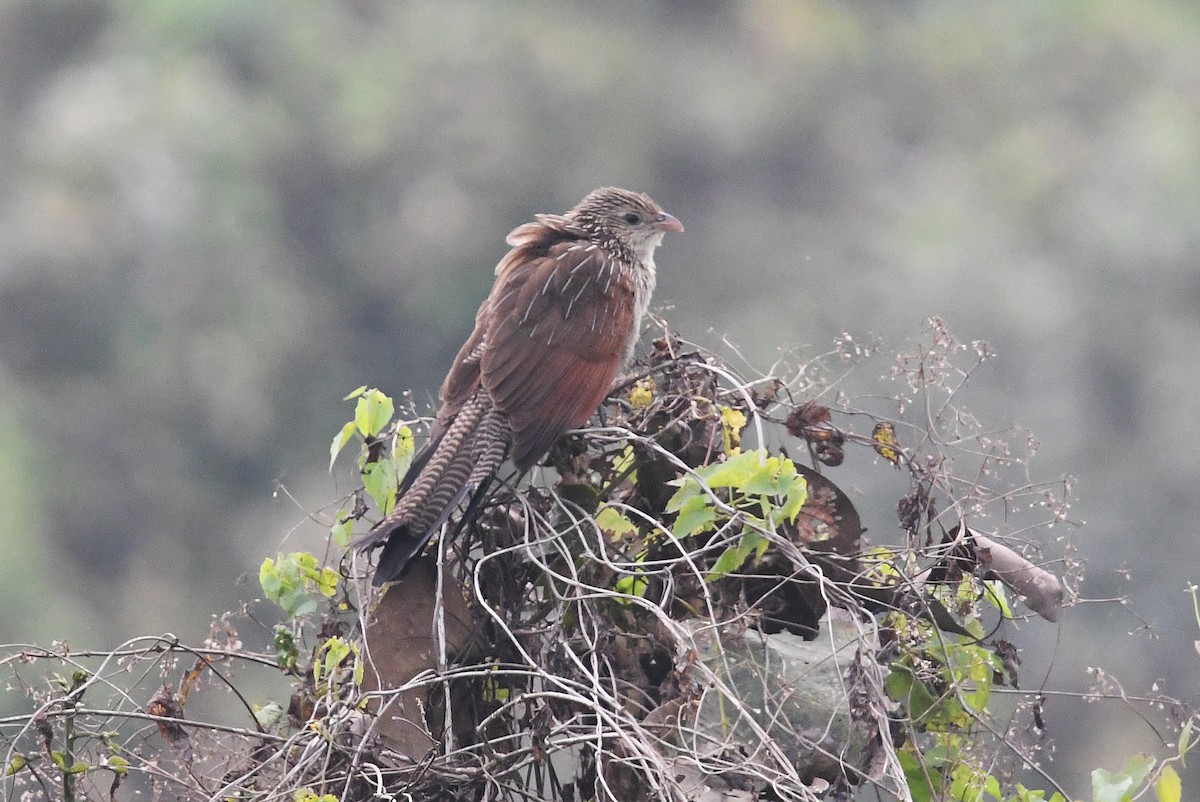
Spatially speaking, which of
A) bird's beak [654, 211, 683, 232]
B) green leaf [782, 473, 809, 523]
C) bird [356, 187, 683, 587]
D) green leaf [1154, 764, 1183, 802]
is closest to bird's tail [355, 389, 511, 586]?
bird [356, 187, 683, 587]

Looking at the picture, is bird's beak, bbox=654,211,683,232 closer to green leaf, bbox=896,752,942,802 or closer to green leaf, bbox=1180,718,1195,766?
green leaf, bbox=896,752,942,802

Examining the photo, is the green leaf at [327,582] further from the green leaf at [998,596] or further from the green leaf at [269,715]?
the green leaf at [998,596]

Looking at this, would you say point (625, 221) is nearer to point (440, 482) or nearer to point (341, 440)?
point (440, 482)

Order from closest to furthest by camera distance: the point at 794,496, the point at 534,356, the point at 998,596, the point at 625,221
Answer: the point at 794,496, the point at 998,596, the point at 534,356, the point at 625,221

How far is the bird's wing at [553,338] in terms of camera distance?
2.58 metres

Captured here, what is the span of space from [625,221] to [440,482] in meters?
1.36

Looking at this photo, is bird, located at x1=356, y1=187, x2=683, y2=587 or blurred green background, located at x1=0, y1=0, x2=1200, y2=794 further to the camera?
blurred green background, located at x1=0, y1=0, x2=1200, y2=794

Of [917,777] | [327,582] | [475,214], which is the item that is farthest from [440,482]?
[475,214]

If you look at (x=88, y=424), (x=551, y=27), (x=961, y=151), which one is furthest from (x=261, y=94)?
(x=961, y=151)

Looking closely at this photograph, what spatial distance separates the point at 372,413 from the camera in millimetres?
2080

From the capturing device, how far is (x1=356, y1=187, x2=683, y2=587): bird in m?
2.12

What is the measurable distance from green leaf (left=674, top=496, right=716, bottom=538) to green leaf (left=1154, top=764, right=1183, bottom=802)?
→ 63 centimetres

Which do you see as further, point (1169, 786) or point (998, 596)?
point (998, 596)

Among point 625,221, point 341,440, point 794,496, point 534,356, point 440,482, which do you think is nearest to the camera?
point 794,496
